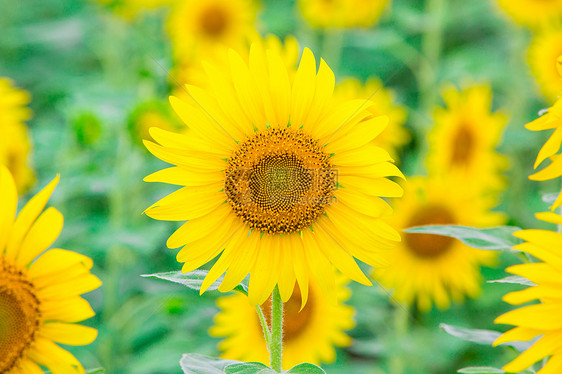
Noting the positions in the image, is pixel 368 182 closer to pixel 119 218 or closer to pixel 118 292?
pixel 119 218

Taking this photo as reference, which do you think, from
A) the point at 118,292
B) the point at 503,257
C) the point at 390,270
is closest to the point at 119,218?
the point at 118,292

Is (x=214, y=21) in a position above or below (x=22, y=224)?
above

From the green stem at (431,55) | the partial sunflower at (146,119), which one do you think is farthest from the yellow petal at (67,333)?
the green stem at (431,55)

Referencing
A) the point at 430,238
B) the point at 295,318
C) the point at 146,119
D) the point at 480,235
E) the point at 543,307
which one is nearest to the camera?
the point at 543,307

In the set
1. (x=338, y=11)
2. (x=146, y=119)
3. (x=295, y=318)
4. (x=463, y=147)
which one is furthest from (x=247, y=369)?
(x=338, y=11)

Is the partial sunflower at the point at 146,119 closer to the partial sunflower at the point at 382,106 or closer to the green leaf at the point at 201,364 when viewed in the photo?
the partial sunflower at the point at 382,106

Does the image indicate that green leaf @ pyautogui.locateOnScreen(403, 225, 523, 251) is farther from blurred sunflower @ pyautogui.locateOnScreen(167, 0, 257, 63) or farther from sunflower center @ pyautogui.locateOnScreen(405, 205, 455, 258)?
blurred sunflower @ pyautogui.locateOnScreen(167, 0, 257, 63)

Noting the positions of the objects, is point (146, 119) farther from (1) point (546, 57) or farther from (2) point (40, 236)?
(1) point (546, 57)

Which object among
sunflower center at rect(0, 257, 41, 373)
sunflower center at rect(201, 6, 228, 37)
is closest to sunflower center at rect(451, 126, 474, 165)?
sunflower center at rect(201, 6, 228, 37)
